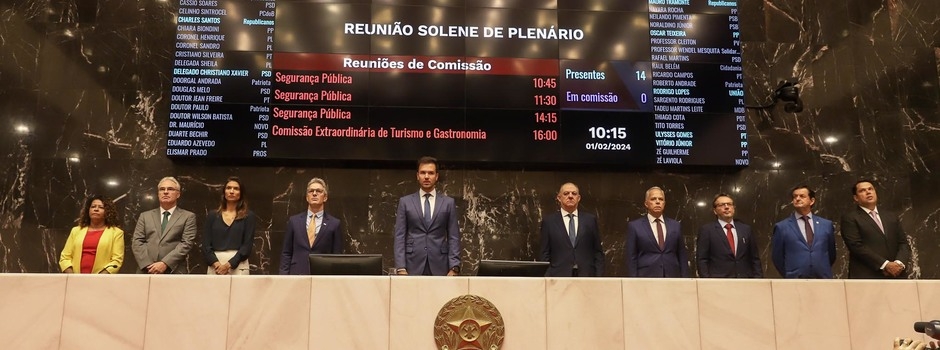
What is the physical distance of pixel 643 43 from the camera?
7.30 meters

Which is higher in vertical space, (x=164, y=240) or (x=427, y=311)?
(x=164, y=240)

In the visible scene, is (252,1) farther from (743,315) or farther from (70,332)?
(743,315)

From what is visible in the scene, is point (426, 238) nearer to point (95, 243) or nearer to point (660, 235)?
point (660, 235)

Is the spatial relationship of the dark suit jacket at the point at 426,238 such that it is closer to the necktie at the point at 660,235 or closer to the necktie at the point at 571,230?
the necktie at the point at 571,230

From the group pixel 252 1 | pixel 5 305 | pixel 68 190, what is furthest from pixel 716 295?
pixel 68 190

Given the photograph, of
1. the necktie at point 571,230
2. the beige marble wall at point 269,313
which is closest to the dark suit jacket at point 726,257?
the necktie at point 571,230

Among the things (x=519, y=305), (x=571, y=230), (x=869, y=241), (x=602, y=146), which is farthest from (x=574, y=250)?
(x=869, y=241)

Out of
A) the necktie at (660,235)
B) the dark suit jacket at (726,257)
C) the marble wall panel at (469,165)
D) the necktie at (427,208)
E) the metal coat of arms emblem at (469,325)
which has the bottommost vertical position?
the metal coat of arms emblem at (469,325)

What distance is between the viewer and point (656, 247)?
580 centimetres

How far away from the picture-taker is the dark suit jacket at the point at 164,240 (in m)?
5.54

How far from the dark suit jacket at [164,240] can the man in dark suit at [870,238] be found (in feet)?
16.3

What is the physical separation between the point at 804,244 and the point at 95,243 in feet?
17.3

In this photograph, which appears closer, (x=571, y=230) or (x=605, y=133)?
(x=571, y=230)

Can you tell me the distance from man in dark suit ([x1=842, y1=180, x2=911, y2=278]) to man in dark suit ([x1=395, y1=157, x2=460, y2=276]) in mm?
2974
